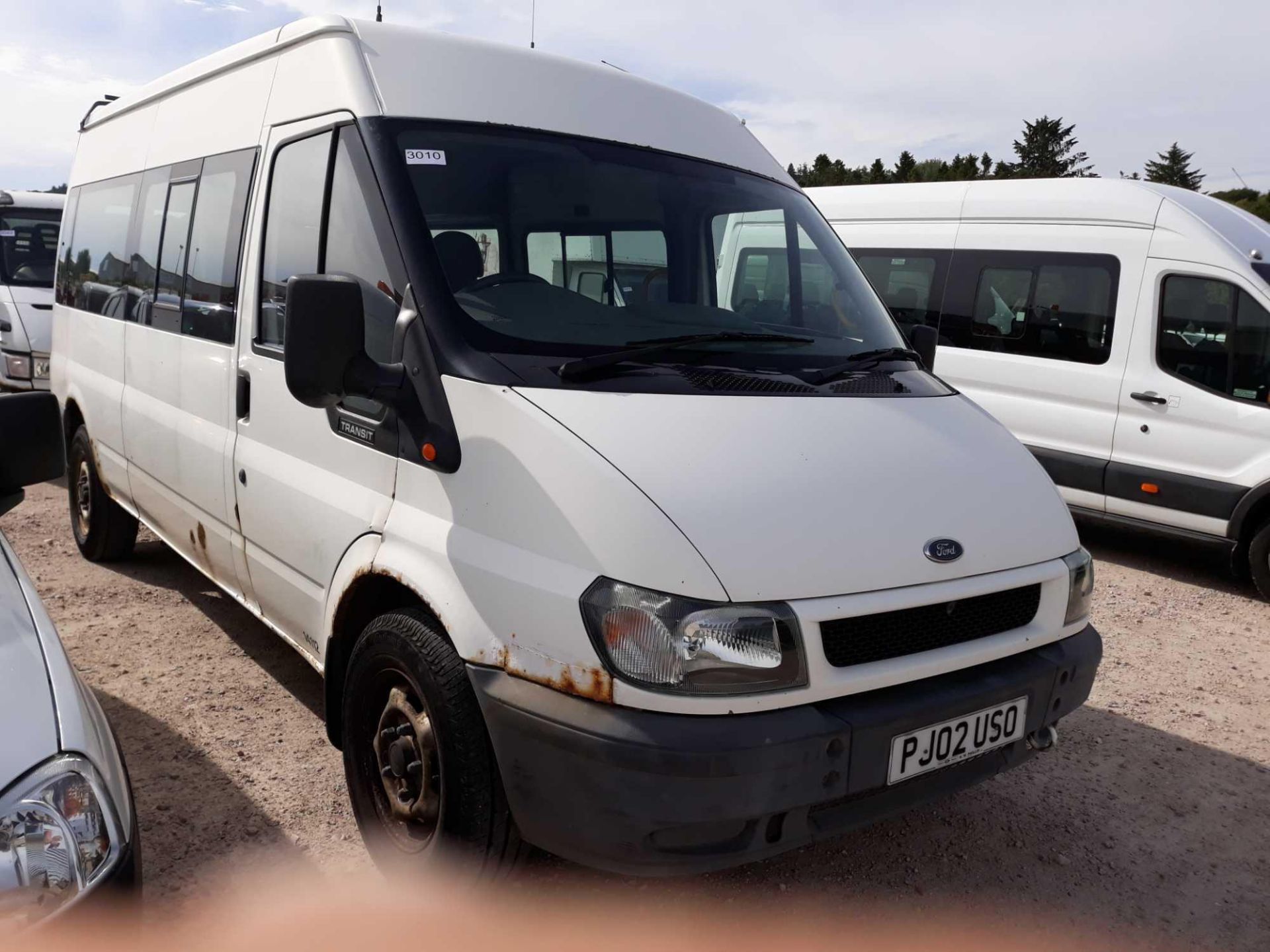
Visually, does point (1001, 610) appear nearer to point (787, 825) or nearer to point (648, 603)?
point (787, 825)

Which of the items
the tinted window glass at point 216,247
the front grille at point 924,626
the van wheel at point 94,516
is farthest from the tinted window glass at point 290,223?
the van wheel at point 94,516

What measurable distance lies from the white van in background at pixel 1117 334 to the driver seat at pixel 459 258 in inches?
211

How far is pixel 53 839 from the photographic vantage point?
1.73m

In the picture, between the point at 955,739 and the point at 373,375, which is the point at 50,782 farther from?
the point at 955,739

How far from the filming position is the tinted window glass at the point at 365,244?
291 centimetres

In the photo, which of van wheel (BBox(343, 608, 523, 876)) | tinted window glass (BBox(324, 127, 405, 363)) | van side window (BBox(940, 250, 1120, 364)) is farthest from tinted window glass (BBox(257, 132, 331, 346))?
van side window (BBox(940, 250, 1120, 364))

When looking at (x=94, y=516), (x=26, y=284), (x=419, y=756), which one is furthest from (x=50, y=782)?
(x=26, y=284)

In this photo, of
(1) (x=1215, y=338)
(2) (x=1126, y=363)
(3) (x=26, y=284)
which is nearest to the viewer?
(1) (x=1215, y=338)

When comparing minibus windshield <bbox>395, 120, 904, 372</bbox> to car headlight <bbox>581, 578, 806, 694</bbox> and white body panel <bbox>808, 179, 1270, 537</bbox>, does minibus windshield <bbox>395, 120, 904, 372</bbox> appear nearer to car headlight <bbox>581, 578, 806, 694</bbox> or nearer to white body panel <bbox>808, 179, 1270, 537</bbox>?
car headlight <bbox>581, 578, 806, 694</bbox>

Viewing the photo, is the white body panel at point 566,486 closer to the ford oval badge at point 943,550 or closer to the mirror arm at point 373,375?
the ford oval badge at point 943,550

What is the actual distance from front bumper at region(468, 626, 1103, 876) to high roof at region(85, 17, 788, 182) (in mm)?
1748

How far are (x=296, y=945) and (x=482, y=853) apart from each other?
0.62 metres

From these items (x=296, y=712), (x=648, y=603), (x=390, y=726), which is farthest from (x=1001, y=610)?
(x=296, y=712)

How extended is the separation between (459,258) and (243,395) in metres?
1.23
